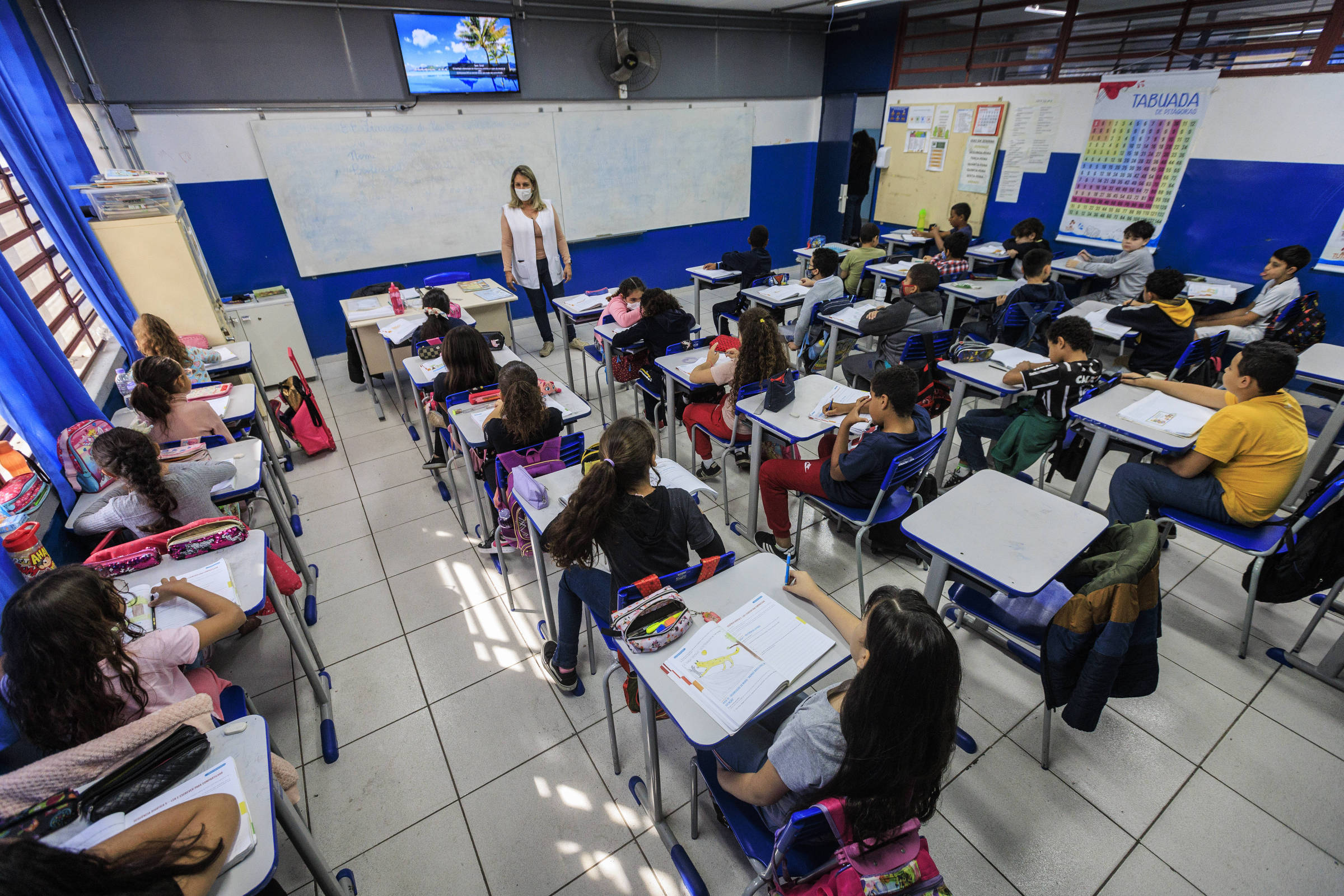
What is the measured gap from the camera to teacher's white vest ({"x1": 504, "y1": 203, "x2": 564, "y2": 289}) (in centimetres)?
555

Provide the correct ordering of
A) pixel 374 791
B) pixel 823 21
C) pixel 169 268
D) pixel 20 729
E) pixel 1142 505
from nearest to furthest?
pixel 20 729 → pixel 374 791 → pixel 1142 505 → pixel 169 268 → pixel 823 21

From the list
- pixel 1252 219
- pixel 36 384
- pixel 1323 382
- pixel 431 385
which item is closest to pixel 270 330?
pixel 431 385

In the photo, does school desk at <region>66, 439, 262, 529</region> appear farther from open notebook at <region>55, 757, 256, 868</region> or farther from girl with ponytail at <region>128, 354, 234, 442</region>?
open notebook at <region>55, 757, 256, 868</region>

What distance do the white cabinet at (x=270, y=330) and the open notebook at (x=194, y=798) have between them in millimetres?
→ 4420

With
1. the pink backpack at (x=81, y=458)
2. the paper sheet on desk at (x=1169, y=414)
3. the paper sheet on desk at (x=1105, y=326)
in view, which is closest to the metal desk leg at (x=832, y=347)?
the paper sheet on desk at (x=1105, y=326)

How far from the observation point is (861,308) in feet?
15.1

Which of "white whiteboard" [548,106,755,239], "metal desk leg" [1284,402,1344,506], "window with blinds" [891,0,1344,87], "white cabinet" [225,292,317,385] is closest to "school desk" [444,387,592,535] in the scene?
"white cabinet" [225,292,317,385]

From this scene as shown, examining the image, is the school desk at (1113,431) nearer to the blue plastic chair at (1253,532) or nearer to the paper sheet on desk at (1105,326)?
the blue plastic chair at (1253,532)

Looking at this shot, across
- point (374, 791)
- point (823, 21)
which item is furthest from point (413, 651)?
point (823, 21)

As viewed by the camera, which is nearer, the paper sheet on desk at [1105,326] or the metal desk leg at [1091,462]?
the metal desk leg at [1091,462]

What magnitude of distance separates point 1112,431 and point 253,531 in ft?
12.3

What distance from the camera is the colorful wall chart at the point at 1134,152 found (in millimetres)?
5082

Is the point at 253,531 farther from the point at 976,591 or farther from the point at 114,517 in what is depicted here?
the point at 976,591

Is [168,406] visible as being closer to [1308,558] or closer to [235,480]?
[235,480]
